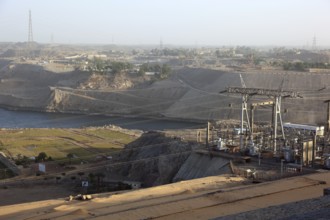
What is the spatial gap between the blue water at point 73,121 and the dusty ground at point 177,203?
1523 centimetres

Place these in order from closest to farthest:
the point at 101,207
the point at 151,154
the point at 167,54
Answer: the point at 101,207 < the point at 151,154 < the point at 167,54

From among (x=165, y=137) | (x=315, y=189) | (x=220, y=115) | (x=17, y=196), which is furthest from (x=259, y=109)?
(x=315, y=189)

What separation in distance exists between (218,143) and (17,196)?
3.80 m

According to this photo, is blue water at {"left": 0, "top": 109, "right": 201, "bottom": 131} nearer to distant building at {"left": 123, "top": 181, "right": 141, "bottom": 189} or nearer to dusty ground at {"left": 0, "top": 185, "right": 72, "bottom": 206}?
distant building at {"left": 123, "top": 181, "right": 141, "bottom": 189}

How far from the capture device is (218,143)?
967 cm

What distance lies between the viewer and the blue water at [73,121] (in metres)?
22.3

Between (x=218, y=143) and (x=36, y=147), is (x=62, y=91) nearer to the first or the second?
(x=36, y=147)

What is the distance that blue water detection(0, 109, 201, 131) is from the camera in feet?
73.2

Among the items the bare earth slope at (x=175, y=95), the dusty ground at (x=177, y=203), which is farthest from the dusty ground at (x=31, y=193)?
the bare earth slope at (x=175, y=95)

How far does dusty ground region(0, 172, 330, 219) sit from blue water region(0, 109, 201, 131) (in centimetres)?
1523

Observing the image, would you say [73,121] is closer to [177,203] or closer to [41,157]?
[41,157]

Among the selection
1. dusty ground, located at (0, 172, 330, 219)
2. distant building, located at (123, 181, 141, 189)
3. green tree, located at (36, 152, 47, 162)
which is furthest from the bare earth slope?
dusty ground, located at (0, 172, 330, 219)

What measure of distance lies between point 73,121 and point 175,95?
6.05 m

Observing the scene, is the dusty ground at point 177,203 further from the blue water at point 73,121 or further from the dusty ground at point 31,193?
the blue water at point 73,121
